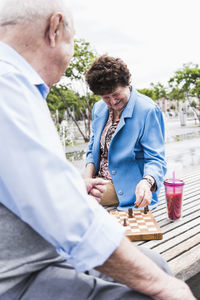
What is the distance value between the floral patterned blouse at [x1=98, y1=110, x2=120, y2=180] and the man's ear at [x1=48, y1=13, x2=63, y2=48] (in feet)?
6.05

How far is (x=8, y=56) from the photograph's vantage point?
3.38 feet

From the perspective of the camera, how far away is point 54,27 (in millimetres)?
1100

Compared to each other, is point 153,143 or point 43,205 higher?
point 43,205

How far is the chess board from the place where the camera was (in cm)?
204

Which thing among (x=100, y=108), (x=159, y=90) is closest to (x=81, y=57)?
(x=100, y=108)

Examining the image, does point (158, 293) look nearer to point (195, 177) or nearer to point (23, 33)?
point (23, 33)

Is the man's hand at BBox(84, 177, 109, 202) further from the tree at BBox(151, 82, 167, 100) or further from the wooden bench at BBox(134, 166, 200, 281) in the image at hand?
the tree at BBox(151, 82, 167, 100)

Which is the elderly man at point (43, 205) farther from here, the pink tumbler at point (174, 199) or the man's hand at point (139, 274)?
the pink tumbler at point (174, 199)

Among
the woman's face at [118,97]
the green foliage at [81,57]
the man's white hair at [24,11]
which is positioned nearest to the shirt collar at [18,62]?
the man's white hair at [24,11]

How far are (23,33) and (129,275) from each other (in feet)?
3.11

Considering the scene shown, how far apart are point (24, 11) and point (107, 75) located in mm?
1677

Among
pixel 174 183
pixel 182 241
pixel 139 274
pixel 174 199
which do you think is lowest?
pixel 182 241

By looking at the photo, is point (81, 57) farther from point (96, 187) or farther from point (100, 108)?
point (96, 187)

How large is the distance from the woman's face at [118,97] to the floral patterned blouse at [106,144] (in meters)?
0.18
